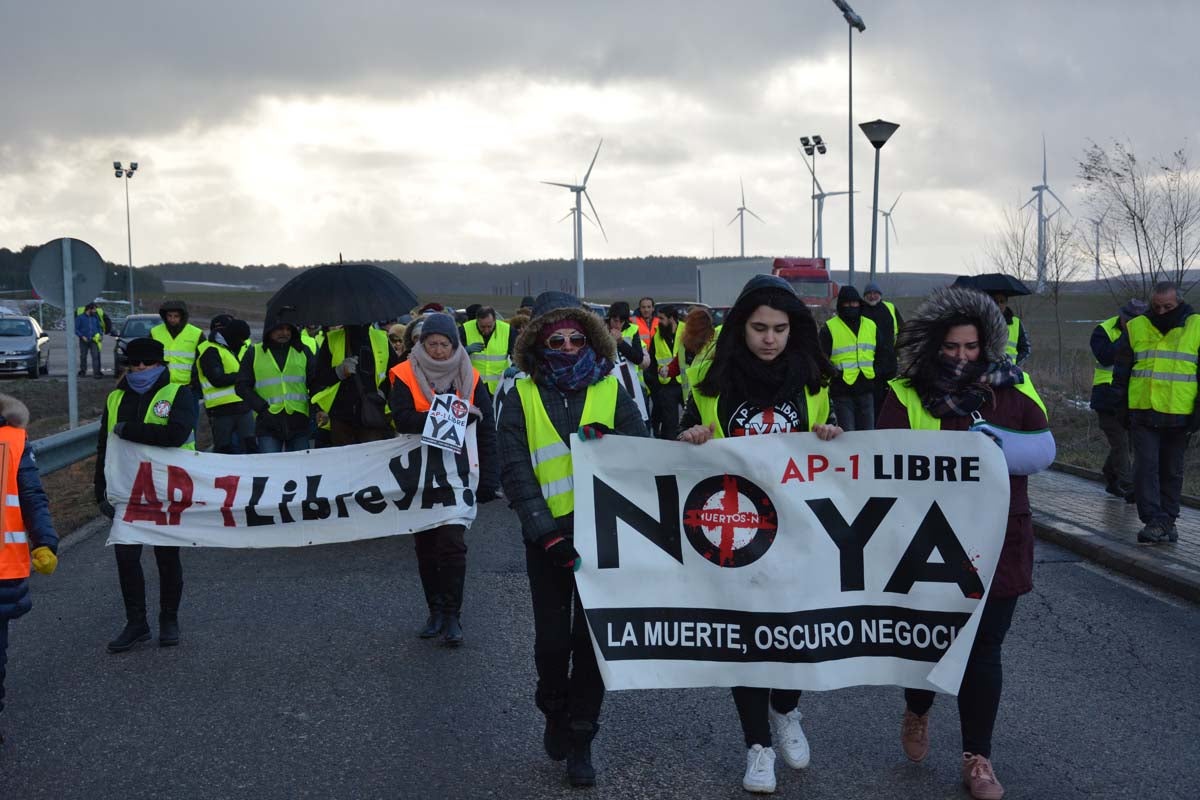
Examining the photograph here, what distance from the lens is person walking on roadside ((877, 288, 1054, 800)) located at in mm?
4656

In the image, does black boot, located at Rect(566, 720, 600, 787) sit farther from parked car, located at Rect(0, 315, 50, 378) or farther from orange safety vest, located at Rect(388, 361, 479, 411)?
parked car, located at Rect(0, 315, 50, 378)

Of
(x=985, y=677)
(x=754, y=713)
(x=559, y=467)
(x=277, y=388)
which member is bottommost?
(x=754, y=713)

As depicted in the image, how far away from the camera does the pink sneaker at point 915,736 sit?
495 centimetres

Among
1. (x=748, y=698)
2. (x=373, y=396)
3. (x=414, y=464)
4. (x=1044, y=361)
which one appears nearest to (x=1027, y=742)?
(x=748, y=698)

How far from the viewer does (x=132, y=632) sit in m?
7.08

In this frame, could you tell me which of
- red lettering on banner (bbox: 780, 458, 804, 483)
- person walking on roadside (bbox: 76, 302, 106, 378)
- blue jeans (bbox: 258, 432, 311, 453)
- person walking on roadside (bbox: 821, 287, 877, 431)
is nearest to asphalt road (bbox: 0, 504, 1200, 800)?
red lettering on banner (bbox: 780, 458, 804, 483)

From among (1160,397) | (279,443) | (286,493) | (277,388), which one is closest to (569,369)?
(286,493)

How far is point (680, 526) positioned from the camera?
15.9 feet

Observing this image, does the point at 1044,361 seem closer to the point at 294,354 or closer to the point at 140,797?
the point at 294,354

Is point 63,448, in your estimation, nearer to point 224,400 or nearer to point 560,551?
point 224,400

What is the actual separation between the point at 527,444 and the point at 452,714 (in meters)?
1.67

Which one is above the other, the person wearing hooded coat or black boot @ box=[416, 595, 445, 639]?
the person wearing hooded coat

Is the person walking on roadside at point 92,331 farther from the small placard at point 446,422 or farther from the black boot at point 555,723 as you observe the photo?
the black boot at point 555,723

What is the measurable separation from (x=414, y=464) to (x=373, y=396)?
1.92m
